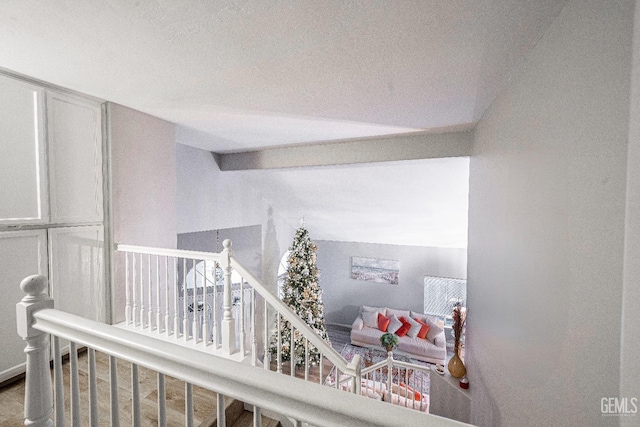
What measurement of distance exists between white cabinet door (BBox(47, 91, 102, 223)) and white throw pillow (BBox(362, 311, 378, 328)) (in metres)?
6.33

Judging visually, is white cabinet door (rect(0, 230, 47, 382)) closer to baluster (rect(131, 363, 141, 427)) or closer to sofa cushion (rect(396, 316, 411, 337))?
baluster (rect(131, 363, 141, 427))

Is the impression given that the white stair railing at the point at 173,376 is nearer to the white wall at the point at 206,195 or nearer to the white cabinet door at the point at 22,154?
the white cabinet door at the point at 22,154

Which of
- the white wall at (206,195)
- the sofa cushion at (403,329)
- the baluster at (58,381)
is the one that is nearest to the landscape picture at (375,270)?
the sofa cushion at (403,329)

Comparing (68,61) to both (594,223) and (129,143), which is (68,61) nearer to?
(129,143)

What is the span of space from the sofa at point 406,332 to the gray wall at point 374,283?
50 centimetres

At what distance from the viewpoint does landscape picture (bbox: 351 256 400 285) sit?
7910mm

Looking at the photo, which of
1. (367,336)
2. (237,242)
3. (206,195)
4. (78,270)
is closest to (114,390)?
(78,270)

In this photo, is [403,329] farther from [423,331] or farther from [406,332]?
[423,331]

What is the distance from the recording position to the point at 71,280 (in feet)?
7.74

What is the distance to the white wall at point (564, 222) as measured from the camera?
86cm

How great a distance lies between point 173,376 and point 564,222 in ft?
4.75

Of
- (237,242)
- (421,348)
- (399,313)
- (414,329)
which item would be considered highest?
(237,242)

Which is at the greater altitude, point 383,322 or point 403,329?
point 383,322

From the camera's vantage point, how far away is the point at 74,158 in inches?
94.5
